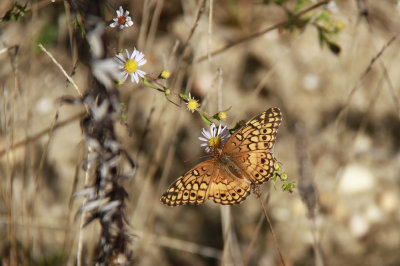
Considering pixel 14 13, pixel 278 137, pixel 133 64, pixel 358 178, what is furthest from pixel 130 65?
pixel 358 178

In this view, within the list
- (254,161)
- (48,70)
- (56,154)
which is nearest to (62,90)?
(48,70)

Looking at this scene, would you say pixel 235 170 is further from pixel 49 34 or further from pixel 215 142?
pixel 49 34

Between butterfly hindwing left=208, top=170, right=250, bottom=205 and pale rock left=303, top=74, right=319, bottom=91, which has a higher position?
pale rock left=303, top=74, right=319, bottom=91

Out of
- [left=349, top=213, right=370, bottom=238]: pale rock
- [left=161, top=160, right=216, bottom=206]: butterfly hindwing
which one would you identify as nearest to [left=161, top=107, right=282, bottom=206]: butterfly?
[left=161, top=160, right=216, bottom=206]: butterfly hindwing

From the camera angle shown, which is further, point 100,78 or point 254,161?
point 254,161

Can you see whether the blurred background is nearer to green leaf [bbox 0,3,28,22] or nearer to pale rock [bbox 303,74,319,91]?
pale rock [bbox 303,74,319,91]

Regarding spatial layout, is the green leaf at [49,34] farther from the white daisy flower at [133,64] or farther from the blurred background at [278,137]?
the white daisy flower at [133,64]

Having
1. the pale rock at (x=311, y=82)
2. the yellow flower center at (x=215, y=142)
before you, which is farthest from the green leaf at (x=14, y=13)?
the pale rock at (x=311, y=82)

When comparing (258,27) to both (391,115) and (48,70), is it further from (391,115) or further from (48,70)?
(48,70)
